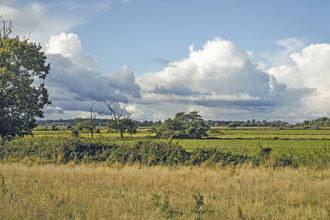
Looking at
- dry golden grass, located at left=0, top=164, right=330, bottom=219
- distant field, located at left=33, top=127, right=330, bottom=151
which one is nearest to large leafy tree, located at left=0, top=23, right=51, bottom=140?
distant field, located at left=33, top=127, right=330, bottom=151

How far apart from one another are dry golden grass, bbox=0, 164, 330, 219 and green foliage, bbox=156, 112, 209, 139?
6897cm

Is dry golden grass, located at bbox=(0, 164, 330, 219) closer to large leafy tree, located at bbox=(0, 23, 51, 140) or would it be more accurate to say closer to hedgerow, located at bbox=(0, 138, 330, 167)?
hedgerow, located at bbox=(0, 138, 330, 167)

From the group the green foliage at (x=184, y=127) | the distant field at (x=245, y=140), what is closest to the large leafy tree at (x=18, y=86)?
the distant field at (x=245, y=140)

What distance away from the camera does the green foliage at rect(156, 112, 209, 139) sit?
83988mm

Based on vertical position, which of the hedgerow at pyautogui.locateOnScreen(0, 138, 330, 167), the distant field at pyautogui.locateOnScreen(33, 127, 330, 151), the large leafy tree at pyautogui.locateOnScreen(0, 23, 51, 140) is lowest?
the distant field at pyautogui.locateOnScreen(33, 127, 330, 151)

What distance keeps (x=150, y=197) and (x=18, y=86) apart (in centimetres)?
2614

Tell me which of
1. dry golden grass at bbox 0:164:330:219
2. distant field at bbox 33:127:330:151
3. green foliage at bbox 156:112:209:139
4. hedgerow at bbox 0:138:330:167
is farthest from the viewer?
green foliage at bbox 156:112:209:139

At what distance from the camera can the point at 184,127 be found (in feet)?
292

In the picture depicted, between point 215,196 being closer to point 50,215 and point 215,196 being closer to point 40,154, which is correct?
point 50,215

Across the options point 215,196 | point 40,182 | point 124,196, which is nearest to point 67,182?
point 40,182

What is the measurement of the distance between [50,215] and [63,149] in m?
16.6

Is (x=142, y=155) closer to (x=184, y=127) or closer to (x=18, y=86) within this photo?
(x=18, y=86)

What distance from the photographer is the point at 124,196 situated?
9.62m

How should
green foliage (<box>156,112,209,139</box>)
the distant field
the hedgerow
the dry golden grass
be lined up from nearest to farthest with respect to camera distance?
1. the dry golden grass
2. the hedgerow
3. the distant field
4. green foliage (<box>156,112,209,139</box>)
